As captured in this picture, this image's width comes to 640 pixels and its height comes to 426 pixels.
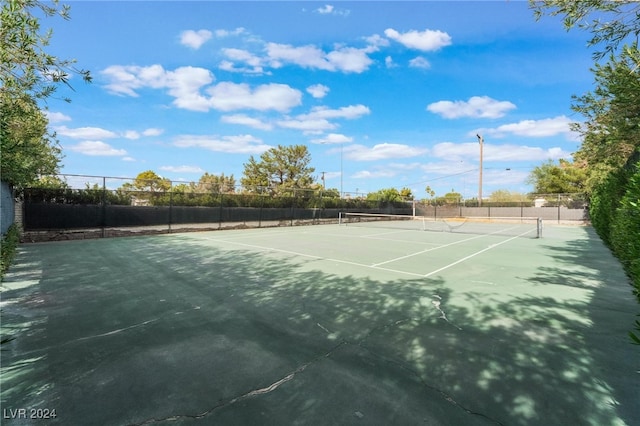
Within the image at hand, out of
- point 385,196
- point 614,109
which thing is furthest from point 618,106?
point 385,196

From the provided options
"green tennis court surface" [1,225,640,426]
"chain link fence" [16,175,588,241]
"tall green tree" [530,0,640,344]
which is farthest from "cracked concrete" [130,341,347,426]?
"chain link fence" [16,175,588,241]

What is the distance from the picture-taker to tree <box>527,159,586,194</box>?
4197 cm

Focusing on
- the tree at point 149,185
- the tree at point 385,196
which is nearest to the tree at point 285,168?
the tree at point 385,196

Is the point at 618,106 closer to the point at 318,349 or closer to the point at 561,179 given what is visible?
the point at 318,349

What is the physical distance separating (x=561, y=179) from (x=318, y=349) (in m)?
53.4

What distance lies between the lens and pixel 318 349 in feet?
11.3

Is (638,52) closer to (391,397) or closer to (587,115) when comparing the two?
(587,115)

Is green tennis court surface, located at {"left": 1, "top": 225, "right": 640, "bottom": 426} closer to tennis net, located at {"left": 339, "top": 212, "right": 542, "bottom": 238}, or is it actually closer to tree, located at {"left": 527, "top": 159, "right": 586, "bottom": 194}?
tennis net, located at {"left": 339, "top": 212, "right": 542, "bottom": 238}

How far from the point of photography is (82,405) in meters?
2.43

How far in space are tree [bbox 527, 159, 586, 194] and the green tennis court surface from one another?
46154mm

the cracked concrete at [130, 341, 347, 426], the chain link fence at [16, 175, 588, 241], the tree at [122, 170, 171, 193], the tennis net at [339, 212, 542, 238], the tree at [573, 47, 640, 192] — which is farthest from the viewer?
the tennis net at [339, 212, 542, 238]

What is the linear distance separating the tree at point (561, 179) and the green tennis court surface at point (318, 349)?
46.2 meters

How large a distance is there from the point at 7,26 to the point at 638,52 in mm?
8245

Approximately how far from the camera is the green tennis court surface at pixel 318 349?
7.90 feet
